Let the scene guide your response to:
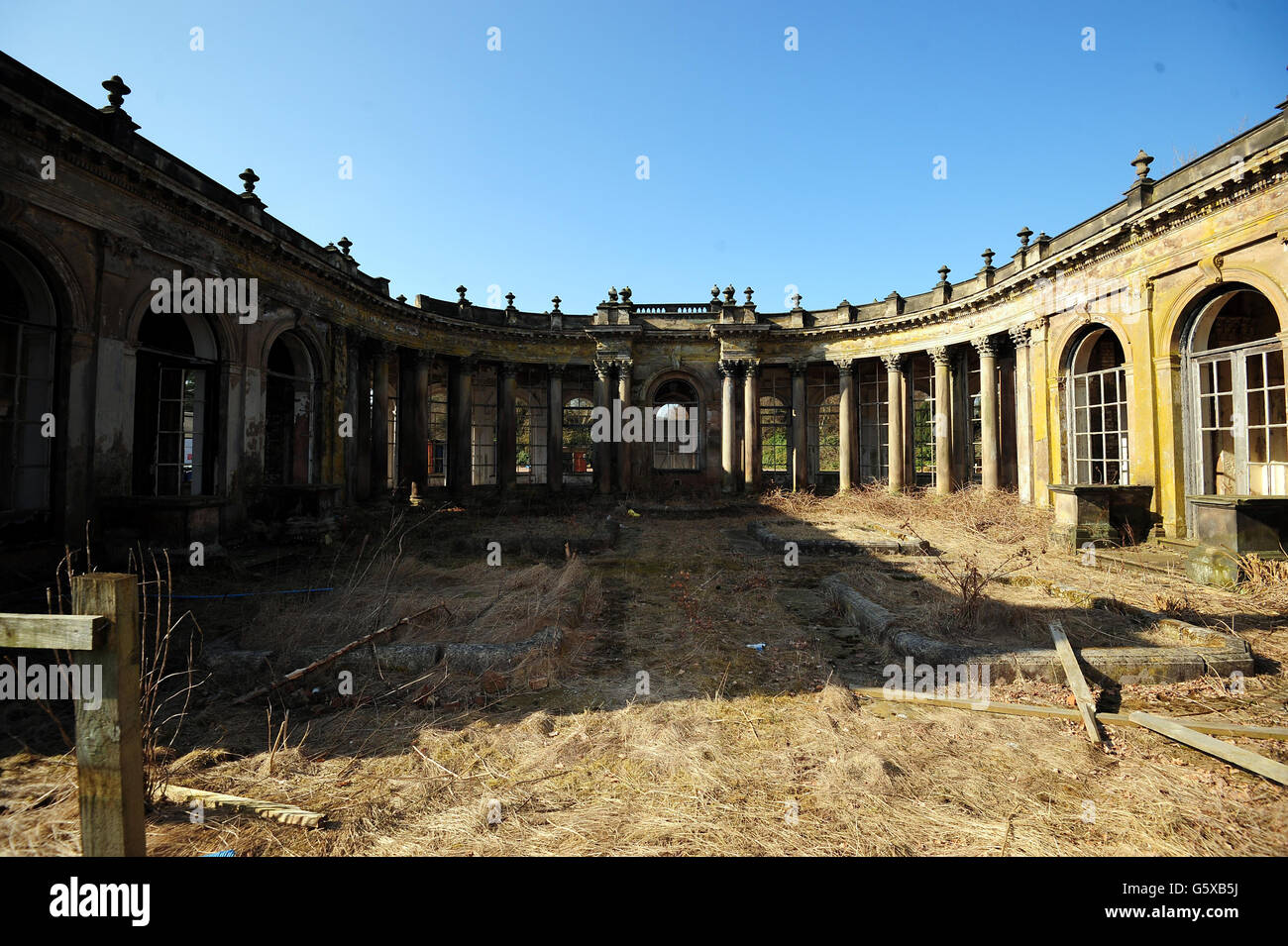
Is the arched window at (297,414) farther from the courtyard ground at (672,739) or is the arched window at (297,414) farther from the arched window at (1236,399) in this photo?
the arched window at (1236,399)

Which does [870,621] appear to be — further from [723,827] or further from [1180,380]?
[1180,380]

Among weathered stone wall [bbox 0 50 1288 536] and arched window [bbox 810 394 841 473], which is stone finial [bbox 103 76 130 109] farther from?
arched window [bbox 810 394 841 473]

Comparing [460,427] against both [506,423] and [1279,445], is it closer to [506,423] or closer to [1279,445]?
[506,423]

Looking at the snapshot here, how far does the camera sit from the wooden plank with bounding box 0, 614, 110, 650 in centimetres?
187

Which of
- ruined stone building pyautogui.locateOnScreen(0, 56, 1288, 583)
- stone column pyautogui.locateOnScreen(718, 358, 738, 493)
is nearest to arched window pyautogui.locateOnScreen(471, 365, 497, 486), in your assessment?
ruined stone building pyautogui.locateOnScreen(0, 56, 1288, 583)

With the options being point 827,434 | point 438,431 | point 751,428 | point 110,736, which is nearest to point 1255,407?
point 751,428

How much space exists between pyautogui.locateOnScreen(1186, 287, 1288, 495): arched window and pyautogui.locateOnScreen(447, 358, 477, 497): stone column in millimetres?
17267

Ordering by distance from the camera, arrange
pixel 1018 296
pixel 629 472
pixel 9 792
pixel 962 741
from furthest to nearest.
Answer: pixel 629 472 < pixel 1018 296 < pixel 962 741 < pixel 9 792

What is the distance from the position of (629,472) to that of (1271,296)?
1448 cm

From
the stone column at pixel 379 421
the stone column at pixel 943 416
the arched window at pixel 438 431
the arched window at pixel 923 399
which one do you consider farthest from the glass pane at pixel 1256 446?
the arched window at pixel 438 431

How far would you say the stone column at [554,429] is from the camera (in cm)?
1858

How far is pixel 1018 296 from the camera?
44.5 ft

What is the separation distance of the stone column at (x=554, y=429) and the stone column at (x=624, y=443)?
2126 mm

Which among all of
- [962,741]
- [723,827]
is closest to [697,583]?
[962,741]
